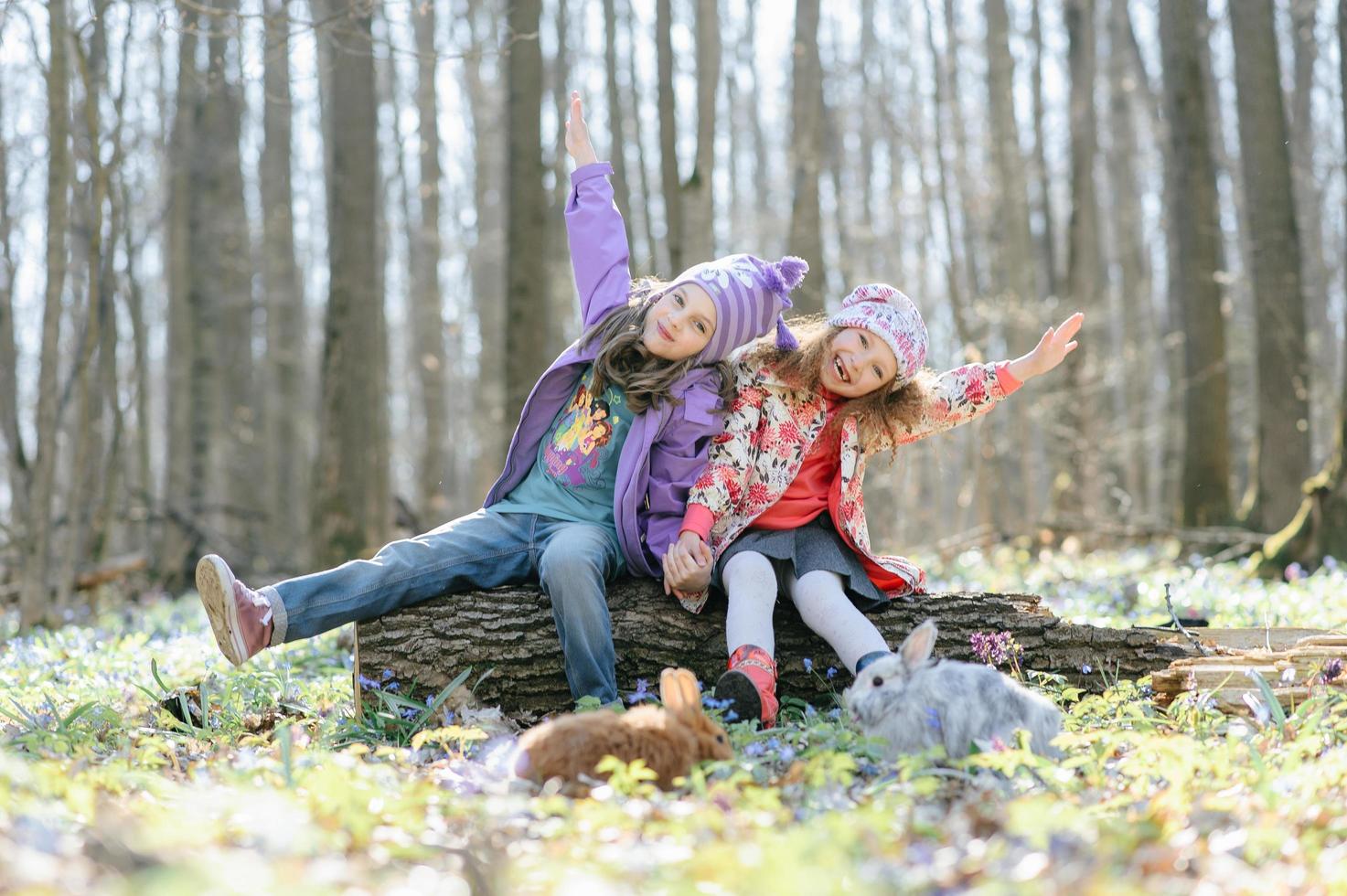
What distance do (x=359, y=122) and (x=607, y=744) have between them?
6.70 metres

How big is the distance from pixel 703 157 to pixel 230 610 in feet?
18.8

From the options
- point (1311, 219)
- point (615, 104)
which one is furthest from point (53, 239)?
point (1311, 219)

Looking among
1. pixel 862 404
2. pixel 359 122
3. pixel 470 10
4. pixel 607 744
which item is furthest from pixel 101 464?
pixel 470 10

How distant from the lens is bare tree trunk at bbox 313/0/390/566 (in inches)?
313

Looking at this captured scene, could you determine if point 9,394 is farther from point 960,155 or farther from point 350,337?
point 960,155

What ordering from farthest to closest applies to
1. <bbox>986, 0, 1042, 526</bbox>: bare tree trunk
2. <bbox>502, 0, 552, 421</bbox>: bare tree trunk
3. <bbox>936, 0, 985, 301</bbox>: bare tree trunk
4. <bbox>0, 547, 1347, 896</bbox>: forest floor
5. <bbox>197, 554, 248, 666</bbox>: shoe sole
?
<bbox>936, 0, 985, 301</bbox>: bare tree trunk → <bbox>986, 0, 1042, 526</bbox>: bare tree trunk → <bbox>502, 0, 552, 421</bbox>: bare tree trunk → <bbox>197, 554, 248, 666</bbox>: shoe sole → <bbox>0, 547, 1347, 896</bbox>: forest floor

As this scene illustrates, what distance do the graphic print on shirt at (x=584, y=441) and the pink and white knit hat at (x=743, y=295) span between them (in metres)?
0.42

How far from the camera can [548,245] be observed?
11766mm

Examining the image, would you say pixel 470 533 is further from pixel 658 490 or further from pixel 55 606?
pixel 55 606

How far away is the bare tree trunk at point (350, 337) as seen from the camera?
313 inches

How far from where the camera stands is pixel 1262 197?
27.0ft

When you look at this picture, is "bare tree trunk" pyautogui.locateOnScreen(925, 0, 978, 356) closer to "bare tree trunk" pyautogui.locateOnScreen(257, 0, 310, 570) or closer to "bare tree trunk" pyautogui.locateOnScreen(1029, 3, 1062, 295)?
"bare tree trunk" pyautogui.locateOnScreen(1029, 3, 1062, 295)

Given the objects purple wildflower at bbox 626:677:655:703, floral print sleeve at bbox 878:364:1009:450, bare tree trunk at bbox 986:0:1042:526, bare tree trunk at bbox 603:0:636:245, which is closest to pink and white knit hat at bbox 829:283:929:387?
floral print sleeve at bbox 878:364:1009:450

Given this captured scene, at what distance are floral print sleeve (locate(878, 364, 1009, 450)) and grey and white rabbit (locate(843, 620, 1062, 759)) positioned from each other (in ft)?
4.56
